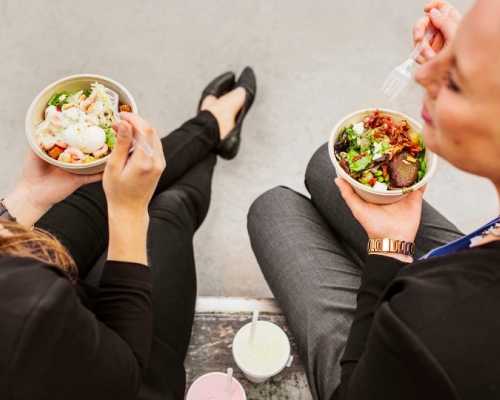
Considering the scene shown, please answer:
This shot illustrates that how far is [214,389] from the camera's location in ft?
3.25

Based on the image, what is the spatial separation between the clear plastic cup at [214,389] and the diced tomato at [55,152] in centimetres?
54

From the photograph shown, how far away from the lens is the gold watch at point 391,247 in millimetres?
966

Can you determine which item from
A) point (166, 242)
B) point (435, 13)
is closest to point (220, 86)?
point (166, 242)

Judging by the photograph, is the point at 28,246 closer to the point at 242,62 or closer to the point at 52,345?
the point at 52,345

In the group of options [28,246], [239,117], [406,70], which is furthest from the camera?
[239,117]

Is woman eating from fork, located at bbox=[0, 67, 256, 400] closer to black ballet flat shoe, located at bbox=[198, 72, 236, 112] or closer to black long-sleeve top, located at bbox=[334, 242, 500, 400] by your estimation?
black ballet flat shoe, located at bbox=[198, 72, 236, 112]

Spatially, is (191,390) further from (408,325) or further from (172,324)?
(408,325)

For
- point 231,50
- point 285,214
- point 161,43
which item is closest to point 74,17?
point 161,43

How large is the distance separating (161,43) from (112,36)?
0.19 metres

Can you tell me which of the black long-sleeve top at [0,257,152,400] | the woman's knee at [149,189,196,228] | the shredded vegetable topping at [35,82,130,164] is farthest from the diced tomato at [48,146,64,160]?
the black long-sleeve top at [0,257,152,400]

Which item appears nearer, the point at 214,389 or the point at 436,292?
the point at 436,292

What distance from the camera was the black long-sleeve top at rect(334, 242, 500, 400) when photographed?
23.4 inches

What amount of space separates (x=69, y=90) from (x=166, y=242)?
40cm

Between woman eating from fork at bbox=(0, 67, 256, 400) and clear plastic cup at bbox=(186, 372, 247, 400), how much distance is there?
4 centimetres
